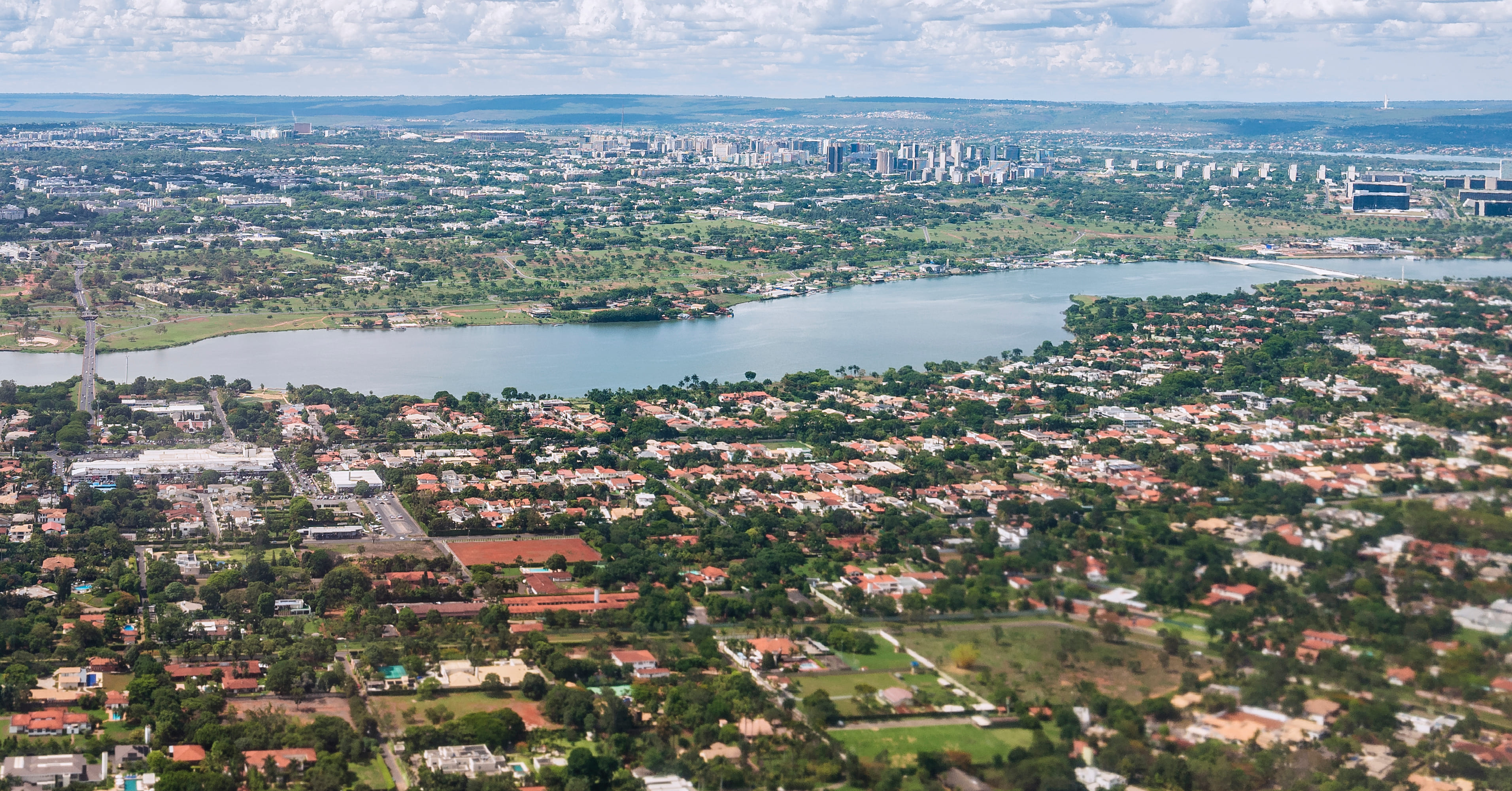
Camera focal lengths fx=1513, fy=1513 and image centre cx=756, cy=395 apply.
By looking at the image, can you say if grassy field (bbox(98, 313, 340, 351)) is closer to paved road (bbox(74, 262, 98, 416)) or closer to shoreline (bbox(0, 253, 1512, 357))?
shoreline (bbox(0, 253, 1512, 357))

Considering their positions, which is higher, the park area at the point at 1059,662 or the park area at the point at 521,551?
the park area at the point at 1059,662

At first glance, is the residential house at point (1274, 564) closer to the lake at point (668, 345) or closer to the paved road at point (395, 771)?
the paved road at point (395, 771)

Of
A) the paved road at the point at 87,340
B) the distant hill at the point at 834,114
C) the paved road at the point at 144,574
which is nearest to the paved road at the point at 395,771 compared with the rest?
the paved road at the point at 144,574

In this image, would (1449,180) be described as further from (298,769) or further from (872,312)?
(298,769)

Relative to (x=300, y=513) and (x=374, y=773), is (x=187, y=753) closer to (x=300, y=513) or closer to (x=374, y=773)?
(x=374, y=773)

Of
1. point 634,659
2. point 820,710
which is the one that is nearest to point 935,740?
point 820,710

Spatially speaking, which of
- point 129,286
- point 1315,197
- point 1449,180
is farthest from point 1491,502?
point 1315,197

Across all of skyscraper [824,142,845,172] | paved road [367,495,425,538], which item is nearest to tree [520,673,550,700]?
paved road [367,495,425,538]
